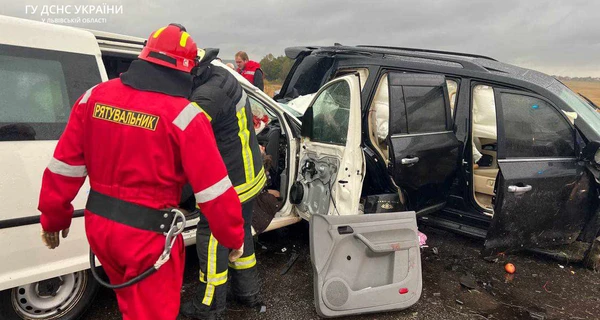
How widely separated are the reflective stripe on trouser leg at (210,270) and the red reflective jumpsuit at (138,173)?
673mm

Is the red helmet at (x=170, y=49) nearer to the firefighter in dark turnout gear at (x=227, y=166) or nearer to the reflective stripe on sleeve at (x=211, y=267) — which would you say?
the firefighter in dark turnout gear at (x=227, y=166)

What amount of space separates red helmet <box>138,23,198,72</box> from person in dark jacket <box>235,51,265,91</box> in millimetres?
5443

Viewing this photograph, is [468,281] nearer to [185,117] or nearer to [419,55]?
[419,55]

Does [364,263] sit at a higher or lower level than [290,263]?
higher

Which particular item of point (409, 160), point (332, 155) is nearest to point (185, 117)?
point (332, 155)

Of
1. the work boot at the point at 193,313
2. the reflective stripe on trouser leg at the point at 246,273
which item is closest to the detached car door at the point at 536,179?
the reflective stripe on trouser leg at the point at 246,273

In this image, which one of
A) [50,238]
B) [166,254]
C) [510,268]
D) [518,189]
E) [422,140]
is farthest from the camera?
[510,268]

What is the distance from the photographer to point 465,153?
11.7ft

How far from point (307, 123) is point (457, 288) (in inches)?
72.1

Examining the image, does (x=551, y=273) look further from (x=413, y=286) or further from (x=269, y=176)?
(x=269, y=176)

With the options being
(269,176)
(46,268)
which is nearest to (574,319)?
(269,176)

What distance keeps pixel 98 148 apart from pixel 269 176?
2164 mm

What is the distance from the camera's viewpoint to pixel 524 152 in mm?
3207

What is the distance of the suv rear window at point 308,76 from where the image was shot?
15.0 ft
